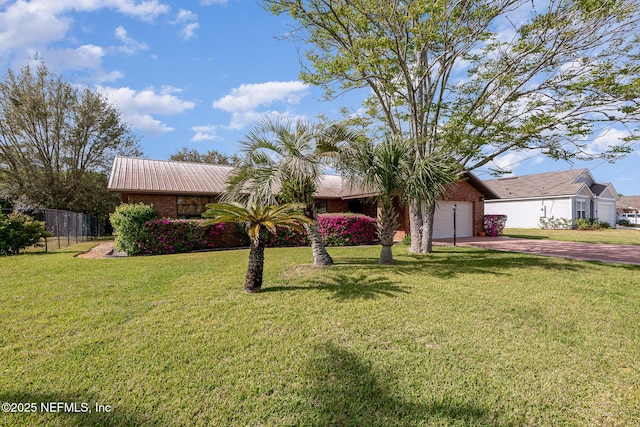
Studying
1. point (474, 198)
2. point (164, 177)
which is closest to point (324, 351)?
point (164, 177)

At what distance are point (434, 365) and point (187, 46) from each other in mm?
10093

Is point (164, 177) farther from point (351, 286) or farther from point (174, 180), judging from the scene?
point (351, 286)

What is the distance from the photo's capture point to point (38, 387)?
108 inches

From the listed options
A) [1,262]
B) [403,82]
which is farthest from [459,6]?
[1,262]

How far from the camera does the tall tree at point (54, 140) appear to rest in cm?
1938

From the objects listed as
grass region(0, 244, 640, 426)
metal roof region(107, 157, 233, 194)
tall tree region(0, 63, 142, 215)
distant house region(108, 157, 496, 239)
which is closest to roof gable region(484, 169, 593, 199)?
distant house region(108, 157, 496, 239)

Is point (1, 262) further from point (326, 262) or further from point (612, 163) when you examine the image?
point (612, 163)

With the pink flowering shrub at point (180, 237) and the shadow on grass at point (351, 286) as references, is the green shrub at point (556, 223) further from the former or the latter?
the pink flowering shrub at point (180, 237)

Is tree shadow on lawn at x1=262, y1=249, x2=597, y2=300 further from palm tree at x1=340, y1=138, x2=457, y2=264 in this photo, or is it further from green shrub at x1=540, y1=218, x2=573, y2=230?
green shrub at x1=540, y1=218, x2=573, y2=230

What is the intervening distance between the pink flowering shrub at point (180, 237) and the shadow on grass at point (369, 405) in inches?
322

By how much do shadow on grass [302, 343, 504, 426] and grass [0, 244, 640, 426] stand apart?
0.04 feet

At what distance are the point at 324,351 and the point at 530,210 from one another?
31.0 meters

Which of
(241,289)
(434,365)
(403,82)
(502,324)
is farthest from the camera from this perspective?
(403,82)

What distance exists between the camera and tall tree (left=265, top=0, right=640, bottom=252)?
317 inches
